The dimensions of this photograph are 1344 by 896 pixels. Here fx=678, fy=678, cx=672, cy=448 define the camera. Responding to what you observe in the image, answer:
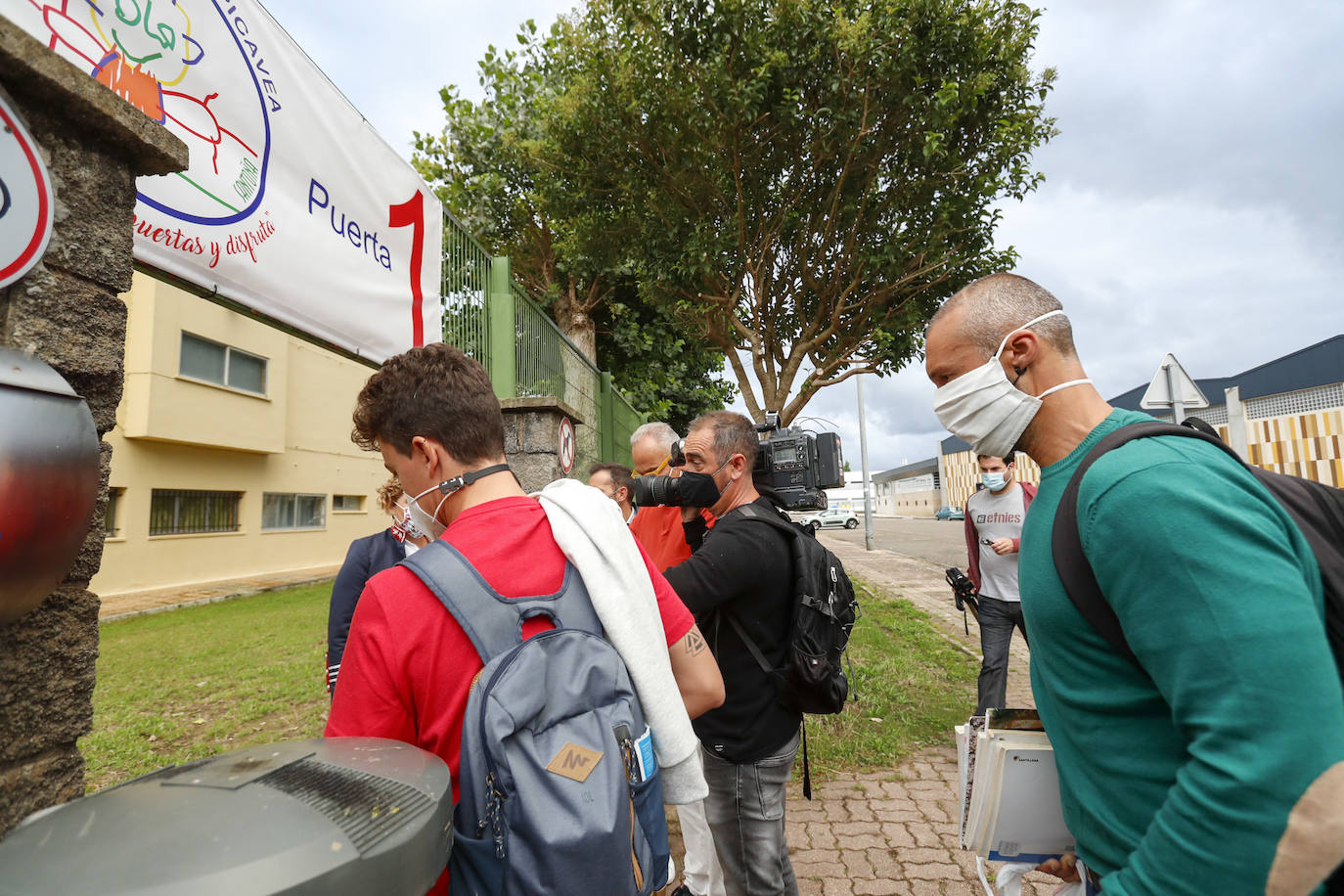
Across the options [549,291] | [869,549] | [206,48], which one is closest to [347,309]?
[206,48]

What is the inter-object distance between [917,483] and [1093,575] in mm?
88480

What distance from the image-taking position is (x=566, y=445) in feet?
16.5

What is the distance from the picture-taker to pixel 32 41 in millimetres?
1206

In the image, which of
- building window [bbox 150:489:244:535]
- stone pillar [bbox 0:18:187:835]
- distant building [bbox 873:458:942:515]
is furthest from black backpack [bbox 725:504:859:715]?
distant building [bbox 873:458:942:515]

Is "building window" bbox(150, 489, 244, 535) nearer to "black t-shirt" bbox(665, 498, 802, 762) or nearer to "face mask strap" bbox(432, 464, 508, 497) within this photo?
"black t-shirt" bbox(665, 498, 802, 762)

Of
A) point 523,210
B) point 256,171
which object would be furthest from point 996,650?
point 523,210

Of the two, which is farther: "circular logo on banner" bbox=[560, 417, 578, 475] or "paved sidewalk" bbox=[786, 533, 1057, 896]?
"circular logo on banner" bbox=[560, 417, 578, 475]

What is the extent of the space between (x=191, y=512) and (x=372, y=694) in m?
16.3

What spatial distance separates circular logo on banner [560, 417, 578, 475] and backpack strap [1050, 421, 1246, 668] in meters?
3.91

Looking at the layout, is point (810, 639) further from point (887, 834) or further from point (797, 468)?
point (887, 834)

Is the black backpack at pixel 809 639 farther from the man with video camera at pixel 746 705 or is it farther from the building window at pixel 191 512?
the building window at pixel 191 512

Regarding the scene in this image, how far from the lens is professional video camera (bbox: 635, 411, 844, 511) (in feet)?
9.57

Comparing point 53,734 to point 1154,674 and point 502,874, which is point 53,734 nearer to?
point 502,874

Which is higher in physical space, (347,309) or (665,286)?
(665,286)
